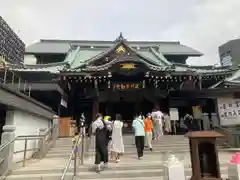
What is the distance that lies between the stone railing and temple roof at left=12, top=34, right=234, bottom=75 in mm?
4911

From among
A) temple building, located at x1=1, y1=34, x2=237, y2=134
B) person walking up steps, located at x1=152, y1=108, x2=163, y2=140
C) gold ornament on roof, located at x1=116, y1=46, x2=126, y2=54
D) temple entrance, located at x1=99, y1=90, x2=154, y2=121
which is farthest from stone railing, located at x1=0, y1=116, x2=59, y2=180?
gold ornament on roof, located at x1=116, y1=46, x2=126, y2=54

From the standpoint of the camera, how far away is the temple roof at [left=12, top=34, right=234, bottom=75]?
51.7ft

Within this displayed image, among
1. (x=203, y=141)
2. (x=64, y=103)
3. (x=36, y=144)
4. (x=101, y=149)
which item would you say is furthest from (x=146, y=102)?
(x=203, y=141)

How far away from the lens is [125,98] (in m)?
17.0

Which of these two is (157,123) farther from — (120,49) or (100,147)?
(120,49)

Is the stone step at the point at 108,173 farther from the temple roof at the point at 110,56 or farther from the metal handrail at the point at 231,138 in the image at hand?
the temple roof at the point at 110,56

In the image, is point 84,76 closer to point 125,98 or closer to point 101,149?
point 125,98

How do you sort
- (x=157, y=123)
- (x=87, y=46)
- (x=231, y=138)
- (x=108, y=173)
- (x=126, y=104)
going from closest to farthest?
(x=108, y=173) < (x=231, y=138) < (x=157, y=123) < (x=126, y=104) < (x=87, y=46)

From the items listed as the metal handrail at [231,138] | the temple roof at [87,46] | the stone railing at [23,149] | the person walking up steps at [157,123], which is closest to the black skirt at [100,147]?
the stone railing at [23,149]

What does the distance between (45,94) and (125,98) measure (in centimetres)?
636

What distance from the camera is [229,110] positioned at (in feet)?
43.2

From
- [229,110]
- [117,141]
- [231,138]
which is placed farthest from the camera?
[229,110]

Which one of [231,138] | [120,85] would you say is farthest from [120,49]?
[231,138]

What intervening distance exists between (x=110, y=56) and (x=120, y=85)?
9.44 feet
